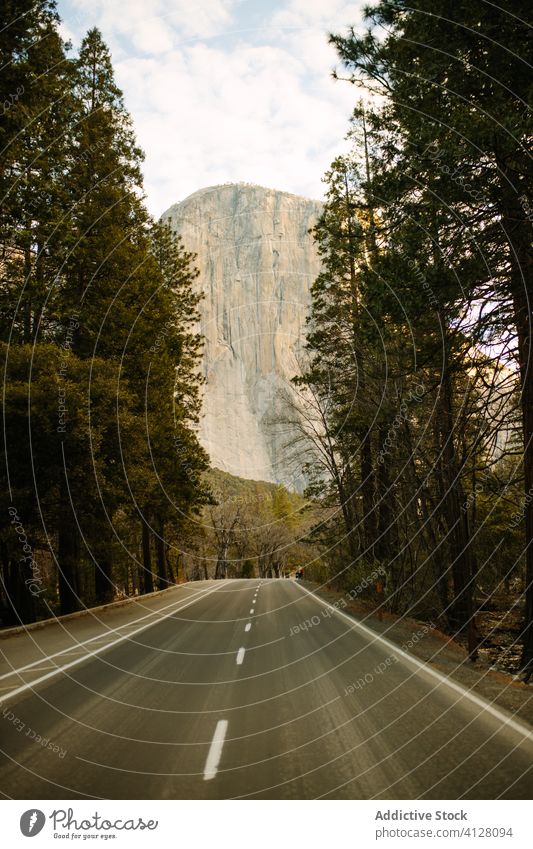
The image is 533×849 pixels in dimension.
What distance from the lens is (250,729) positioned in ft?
18.8

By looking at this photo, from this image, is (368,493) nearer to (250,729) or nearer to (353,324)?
(353,324)

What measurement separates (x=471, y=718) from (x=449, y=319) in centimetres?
663

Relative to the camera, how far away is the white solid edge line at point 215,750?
452 cm

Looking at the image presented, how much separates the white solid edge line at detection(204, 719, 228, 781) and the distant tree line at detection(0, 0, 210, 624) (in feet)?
36.9

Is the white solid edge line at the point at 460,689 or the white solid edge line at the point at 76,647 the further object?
the white solid edge line at the point at 76,647

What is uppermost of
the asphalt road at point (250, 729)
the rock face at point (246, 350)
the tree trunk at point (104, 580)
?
the rock face at point (246, 350)

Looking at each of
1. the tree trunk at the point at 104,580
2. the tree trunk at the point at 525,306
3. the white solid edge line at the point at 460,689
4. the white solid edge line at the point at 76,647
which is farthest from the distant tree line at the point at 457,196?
the tree trunk at the point at 104,580

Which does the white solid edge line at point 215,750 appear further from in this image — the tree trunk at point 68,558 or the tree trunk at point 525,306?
the tree trunk at point 68,558

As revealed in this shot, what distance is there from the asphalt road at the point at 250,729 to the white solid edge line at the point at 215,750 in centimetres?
2

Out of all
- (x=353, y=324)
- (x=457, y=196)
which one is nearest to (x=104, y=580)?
(x=353, y=324)

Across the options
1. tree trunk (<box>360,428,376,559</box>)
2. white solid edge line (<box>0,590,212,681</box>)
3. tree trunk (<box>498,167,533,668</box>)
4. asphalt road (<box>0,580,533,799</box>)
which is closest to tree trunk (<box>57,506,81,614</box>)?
white solid edge line (<box>0,590,212,681</box>)

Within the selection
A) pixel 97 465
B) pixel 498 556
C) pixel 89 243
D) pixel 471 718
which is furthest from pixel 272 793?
pixel 498 556
